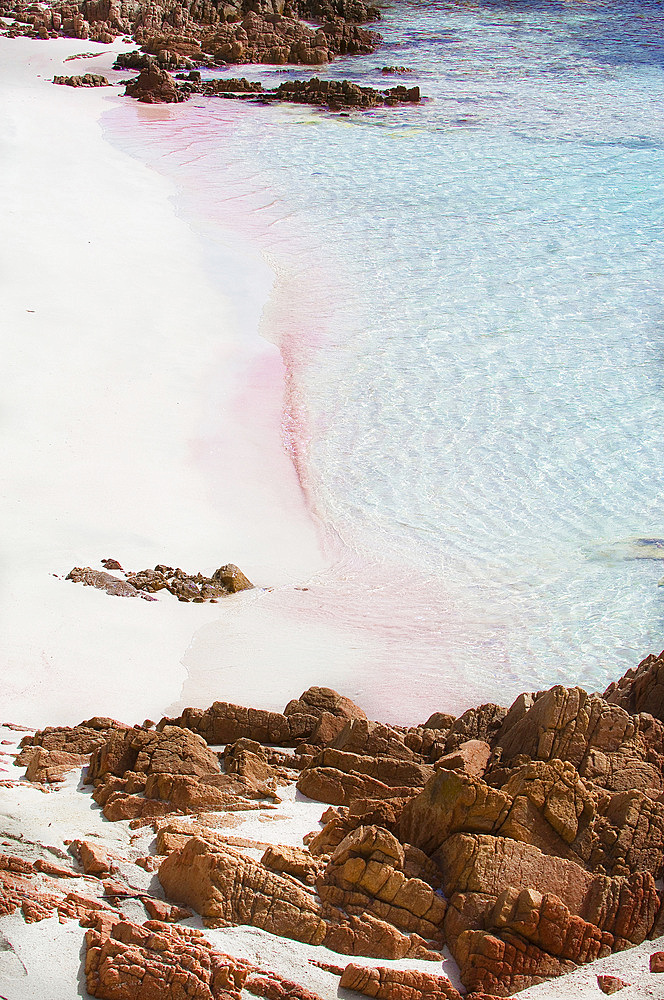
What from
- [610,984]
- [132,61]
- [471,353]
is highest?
[132,61]

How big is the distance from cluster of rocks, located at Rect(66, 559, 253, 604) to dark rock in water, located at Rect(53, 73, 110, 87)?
18.0 metres

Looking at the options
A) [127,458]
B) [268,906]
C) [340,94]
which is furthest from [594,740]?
[340,94]

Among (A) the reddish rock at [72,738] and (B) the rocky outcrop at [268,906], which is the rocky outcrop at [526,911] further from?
(A) the reddish rock at [72,738]

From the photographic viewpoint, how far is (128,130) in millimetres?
19375

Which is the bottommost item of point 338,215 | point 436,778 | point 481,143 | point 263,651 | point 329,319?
point 263,651

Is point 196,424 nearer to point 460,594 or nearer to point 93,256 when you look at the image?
point 460,594

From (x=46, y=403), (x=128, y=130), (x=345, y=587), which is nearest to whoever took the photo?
(x=345, y=587)

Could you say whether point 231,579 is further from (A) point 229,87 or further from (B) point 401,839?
(A) point 229,87

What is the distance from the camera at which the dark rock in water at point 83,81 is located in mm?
22022

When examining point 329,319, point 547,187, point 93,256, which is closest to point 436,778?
point 329,319

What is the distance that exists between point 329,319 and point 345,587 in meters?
5.44

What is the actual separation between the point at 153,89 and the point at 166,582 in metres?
17.9

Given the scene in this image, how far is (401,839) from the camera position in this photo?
416 centimetres

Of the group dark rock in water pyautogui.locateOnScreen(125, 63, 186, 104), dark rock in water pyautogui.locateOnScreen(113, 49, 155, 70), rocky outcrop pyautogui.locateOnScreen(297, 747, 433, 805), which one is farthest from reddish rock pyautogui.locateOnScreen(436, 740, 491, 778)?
dark rock in water pyautogui.locateOnScreen(113, 49, 155, 70)
